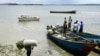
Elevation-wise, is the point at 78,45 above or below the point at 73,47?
above

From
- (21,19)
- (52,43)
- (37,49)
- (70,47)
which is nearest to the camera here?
(70,47)

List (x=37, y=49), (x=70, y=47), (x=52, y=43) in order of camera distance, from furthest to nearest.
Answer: (x=52, y=43) < (x=37, y=49) < (x=70, y=47)

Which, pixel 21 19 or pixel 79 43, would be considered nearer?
pixel 79 43

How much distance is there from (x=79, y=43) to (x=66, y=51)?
98.4 inches

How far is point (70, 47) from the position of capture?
1609 centimetres

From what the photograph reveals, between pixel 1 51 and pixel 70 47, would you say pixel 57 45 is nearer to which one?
pixel 70 47

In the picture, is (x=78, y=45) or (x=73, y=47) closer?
(x=78, y=45)

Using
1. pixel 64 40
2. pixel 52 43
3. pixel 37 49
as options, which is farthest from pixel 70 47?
pixel 52 43

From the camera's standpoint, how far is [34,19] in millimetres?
45812

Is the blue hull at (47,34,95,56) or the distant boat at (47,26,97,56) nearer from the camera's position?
the distant boat at (47,26,97,56)

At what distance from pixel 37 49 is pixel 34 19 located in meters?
28.0

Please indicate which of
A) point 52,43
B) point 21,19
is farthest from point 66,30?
point 21,19

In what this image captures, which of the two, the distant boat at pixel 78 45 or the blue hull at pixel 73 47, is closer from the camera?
the distant boat at pixel 78 45

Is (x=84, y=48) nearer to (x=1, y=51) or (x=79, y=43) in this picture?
(x=79, y=43)
